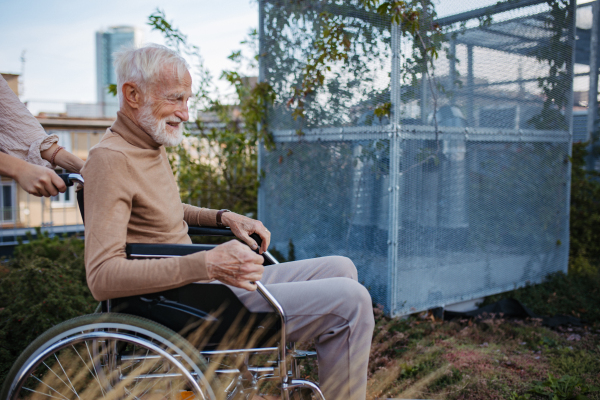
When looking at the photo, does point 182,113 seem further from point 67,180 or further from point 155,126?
point 67,180

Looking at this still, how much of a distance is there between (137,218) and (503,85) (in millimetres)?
3159

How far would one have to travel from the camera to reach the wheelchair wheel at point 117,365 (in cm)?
139

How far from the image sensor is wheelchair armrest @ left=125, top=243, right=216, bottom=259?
57.5 inches

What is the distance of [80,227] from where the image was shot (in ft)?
19.8

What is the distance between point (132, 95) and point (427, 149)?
2176 millimetres

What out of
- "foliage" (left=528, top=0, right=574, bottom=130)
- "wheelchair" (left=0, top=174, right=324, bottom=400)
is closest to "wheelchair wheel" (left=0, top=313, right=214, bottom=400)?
"wheelchair" (left=0, top=174, right=324, bottom=400)

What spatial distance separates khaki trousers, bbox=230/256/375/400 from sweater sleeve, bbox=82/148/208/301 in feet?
1.15

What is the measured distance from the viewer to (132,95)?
5.52 ft

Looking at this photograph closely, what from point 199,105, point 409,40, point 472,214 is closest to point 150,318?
point 409,40

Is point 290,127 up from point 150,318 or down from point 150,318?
up

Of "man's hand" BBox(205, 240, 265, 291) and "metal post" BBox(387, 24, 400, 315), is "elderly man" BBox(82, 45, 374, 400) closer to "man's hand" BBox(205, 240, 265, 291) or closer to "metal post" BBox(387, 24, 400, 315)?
"man's hand" BBox(205, 240, 265, 291)

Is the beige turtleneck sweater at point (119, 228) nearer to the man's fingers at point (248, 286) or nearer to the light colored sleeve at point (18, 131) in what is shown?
the man's fingers at point (248, 286)

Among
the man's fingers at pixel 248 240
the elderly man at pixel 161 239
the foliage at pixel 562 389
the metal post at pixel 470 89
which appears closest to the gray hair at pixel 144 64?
the elderly man at pixel 161 239

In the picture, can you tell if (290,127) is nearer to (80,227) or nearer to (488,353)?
(488,353)
